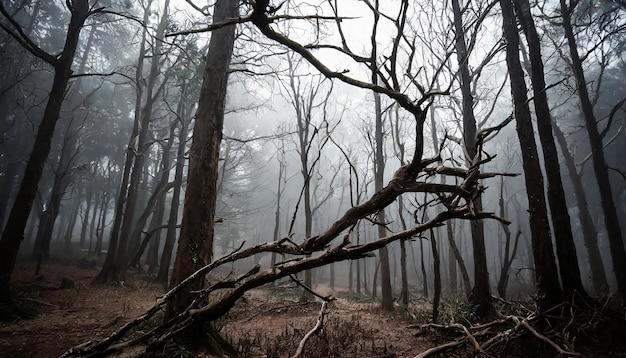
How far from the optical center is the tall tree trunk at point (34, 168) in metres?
6.00

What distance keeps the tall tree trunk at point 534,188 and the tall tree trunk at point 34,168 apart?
9642mm

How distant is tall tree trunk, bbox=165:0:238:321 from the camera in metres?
4.29

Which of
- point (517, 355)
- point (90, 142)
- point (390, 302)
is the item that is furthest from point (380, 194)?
point (90, 142)

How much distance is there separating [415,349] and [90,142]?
28764 mm

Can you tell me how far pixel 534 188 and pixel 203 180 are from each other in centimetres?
601

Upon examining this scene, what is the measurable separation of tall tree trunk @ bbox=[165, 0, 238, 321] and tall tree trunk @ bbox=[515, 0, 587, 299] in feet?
17.0

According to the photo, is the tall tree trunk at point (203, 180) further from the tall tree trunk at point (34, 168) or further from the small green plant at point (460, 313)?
the small green plant at point (460, 313)

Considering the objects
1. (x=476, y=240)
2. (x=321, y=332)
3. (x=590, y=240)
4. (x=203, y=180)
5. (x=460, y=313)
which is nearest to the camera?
(x=203, y=180)

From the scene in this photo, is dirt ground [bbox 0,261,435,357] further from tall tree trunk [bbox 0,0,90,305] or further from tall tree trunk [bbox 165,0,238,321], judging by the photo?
tall tree trunk [bbox 165,0,238,321]

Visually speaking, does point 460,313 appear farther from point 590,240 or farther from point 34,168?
point 590,240

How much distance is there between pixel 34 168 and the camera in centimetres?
659

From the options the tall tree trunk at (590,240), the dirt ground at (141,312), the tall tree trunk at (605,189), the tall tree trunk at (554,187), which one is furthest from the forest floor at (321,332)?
the tall tree trunk at (590,240)

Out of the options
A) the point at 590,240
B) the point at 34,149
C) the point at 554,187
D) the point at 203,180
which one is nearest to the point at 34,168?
the point at 34,149

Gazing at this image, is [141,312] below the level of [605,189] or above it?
below
